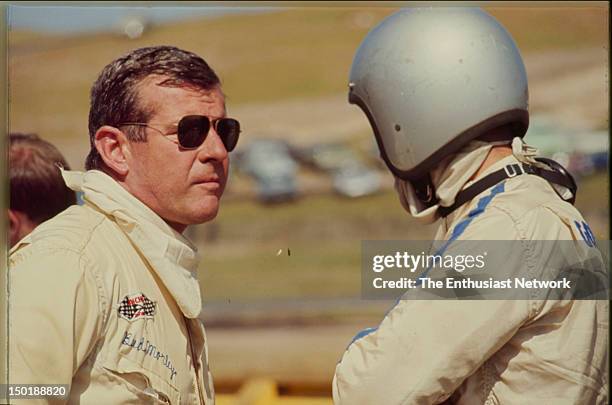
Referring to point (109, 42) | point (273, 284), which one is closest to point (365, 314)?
point (273, 284)

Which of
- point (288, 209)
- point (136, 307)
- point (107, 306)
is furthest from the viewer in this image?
point (288, 209)

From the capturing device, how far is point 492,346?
2773 millimetres

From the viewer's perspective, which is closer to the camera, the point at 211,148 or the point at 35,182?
the point at 211,148

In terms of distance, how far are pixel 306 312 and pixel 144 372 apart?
9.37 m

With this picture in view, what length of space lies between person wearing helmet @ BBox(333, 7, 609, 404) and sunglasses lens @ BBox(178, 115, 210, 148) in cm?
58

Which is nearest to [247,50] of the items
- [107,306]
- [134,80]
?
[134,80]

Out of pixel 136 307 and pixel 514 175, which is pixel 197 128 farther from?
pixel 514 175

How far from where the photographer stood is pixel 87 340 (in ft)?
8.63

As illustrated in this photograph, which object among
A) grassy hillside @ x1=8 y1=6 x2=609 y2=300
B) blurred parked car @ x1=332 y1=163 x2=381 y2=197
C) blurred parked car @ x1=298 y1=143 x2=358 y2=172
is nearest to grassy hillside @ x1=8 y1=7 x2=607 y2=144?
grassy hillside @ x1=8 y1=6 x2=609 y2=300

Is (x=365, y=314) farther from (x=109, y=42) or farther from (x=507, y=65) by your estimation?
(x=507, y=65)

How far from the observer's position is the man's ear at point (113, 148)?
3023 millimetres

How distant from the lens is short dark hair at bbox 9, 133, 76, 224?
3930 millimetres

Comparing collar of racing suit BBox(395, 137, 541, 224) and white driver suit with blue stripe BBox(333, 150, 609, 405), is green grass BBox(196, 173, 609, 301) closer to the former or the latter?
collar of racing suit BBox(395, 137, 541, 224)

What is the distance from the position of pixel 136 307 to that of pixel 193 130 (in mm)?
583
